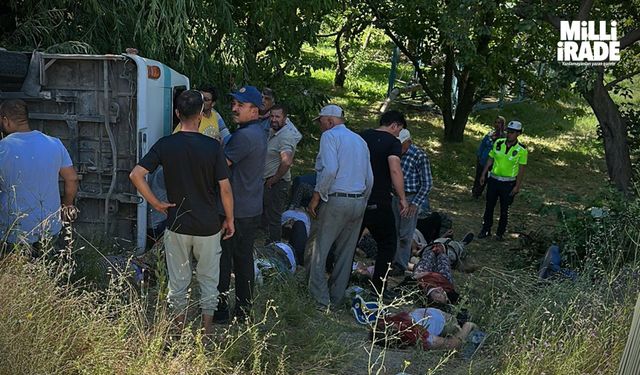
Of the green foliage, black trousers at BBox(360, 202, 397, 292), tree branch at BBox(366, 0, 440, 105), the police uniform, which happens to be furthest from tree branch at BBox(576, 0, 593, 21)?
tree branch at BBox(366, 0, 440, 105)

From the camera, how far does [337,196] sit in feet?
22.0

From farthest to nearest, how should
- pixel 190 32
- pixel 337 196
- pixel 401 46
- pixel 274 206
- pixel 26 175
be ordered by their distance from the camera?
pixel 401 46
pixel 190 32
pixel 274 206
pixel 337 196
pixel 26 175

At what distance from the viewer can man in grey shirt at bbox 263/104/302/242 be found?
828 cm

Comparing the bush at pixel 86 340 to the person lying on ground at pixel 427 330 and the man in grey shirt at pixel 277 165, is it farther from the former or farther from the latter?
the man in grey shirt at pixel 277 165

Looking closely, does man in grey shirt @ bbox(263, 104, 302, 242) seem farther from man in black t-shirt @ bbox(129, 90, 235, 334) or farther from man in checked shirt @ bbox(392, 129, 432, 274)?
man in black t-shirt @ bbox(129, 90, 235, 334)

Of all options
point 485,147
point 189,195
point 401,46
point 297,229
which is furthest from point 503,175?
point 401,46

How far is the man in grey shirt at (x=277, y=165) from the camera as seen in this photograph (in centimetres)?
828

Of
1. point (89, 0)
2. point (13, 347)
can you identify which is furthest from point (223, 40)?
point (13, 347)

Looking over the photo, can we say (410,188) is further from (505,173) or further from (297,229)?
(505,173)

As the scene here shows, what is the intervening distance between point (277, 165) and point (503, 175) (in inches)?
172

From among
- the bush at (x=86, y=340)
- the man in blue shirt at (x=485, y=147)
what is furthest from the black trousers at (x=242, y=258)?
the man in blue shirt at (x=485, y=147)

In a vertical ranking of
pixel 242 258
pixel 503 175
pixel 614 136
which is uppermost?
pixel 614 136

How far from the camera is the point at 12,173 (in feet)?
17.6

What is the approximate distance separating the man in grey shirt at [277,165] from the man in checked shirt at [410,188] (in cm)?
130
